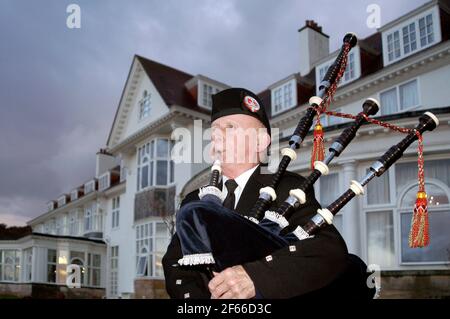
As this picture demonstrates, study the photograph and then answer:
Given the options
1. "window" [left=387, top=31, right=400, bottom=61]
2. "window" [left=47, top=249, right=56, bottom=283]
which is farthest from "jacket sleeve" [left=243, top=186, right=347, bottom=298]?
"window" [left=47, top=249, right=56, bottom=283]

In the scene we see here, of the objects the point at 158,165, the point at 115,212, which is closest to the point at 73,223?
the point at 115,212

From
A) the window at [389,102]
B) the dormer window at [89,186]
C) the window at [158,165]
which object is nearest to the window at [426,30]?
the window at [389,102]

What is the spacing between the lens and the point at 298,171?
10922mm

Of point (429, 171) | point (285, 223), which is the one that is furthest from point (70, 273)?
point (285, 223)

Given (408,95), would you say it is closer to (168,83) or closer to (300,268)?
(168,83)

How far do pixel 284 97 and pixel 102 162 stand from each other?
19.6 meters

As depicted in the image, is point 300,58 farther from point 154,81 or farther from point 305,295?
point 305,295

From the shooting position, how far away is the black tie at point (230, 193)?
7.44 feet

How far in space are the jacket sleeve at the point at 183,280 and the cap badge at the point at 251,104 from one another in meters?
0.76

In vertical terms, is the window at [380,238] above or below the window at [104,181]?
below

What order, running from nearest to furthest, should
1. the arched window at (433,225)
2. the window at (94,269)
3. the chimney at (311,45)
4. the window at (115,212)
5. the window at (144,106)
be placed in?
the arched window at (433,225) < the chimney at (311,45) < the window at (144,106) < the window at (115,212) < the window at (94,269)

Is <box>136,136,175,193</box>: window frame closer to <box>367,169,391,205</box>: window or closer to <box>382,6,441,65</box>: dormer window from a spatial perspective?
<box>382,6,441,65</box>: dormer window

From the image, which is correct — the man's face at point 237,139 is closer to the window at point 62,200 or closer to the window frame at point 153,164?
the window frame at point 153,164

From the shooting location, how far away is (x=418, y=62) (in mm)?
13336
